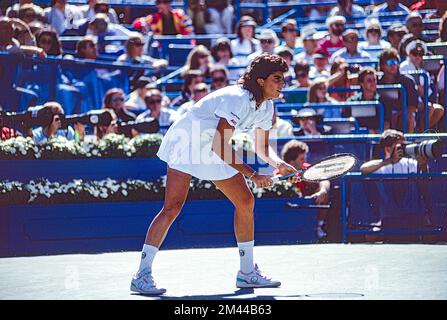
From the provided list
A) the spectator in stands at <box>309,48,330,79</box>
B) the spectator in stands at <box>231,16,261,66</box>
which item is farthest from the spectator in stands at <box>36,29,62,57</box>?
the spectator in stands at <box>309,48,330,79</box>

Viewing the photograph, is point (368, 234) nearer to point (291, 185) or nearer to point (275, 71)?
point (291, 185)

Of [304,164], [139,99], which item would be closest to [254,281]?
[304,164]

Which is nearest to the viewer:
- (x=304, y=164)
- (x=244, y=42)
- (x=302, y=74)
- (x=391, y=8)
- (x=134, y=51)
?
(x=304, y=164)

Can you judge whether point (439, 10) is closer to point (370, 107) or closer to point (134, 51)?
point (370, 107)

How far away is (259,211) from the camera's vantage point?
38.5ft

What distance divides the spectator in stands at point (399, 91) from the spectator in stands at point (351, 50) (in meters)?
2.02

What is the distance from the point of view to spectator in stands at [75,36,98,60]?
48.0 feet

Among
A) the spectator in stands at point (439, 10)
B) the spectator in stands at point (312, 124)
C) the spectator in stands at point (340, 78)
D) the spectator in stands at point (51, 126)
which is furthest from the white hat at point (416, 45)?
the spectator in stands at point (51, 126)

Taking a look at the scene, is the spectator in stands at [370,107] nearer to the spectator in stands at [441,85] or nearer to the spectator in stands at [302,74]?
the spectator in stands at [441,85]

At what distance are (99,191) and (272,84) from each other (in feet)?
13.6

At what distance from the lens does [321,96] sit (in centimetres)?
1333

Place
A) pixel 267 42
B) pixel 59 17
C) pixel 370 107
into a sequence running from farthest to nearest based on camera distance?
pixel 59 17
pixel 267 42
pixel 370 107
